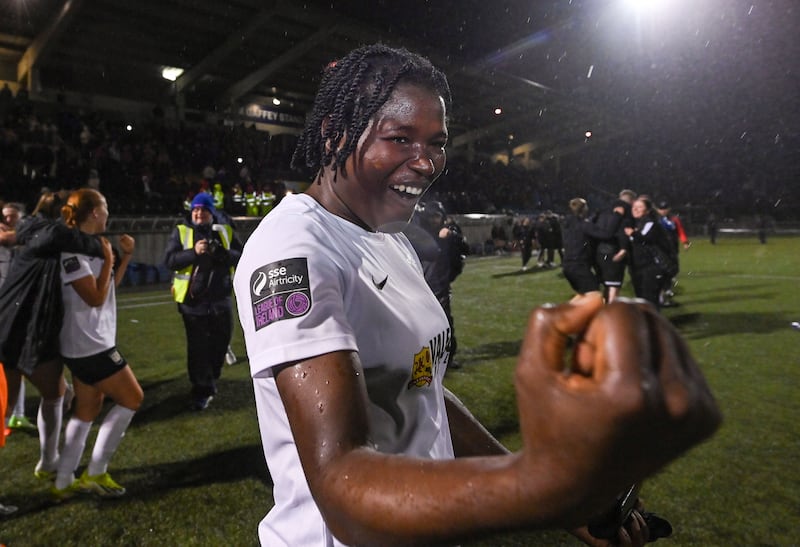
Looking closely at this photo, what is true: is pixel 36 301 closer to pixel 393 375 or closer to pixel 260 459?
pixel 260 459

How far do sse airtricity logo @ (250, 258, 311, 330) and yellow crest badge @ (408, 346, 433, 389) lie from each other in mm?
376

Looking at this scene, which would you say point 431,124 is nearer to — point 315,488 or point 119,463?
point 315,488

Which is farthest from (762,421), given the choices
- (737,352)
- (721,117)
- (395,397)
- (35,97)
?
(721,117)

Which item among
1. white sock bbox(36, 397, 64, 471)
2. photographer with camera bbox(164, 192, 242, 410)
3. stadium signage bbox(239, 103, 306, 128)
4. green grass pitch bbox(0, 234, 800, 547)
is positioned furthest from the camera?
stadium signage bbox(239, 103, 306, 128)

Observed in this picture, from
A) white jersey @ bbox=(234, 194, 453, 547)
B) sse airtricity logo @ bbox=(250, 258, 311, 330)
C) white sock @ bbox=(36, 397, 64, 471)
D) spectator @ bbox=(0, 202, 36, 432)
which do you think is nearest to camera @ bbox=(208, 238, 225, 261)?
spectator @ bbox=(0, 202, 36, 432)

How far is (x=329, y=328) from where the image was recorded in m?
0.87

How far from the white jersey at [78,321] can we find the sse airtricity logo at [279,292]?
3304mm

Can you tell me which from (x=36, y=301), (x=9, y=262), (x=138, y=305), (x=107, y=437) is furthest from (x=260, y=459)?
(x=138, y=305)

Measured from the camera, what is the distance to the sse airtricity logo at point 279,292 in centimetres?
88

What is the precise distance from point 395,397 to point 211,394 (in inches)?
196

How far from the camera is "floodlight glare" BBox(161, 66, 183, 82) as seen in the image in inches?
957

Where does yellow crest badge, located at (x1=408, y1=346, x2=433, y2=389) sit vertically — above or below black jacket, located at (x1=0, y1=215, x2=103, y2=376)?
above

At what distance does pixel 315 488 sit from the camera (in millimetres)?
741

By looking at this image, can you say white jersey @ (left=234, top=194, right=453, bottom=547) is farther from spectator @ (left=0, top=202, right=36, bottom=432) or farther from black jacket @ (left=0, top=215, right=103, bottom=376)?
spectator @ (left=0, top=202, right=36, bottom=432)
